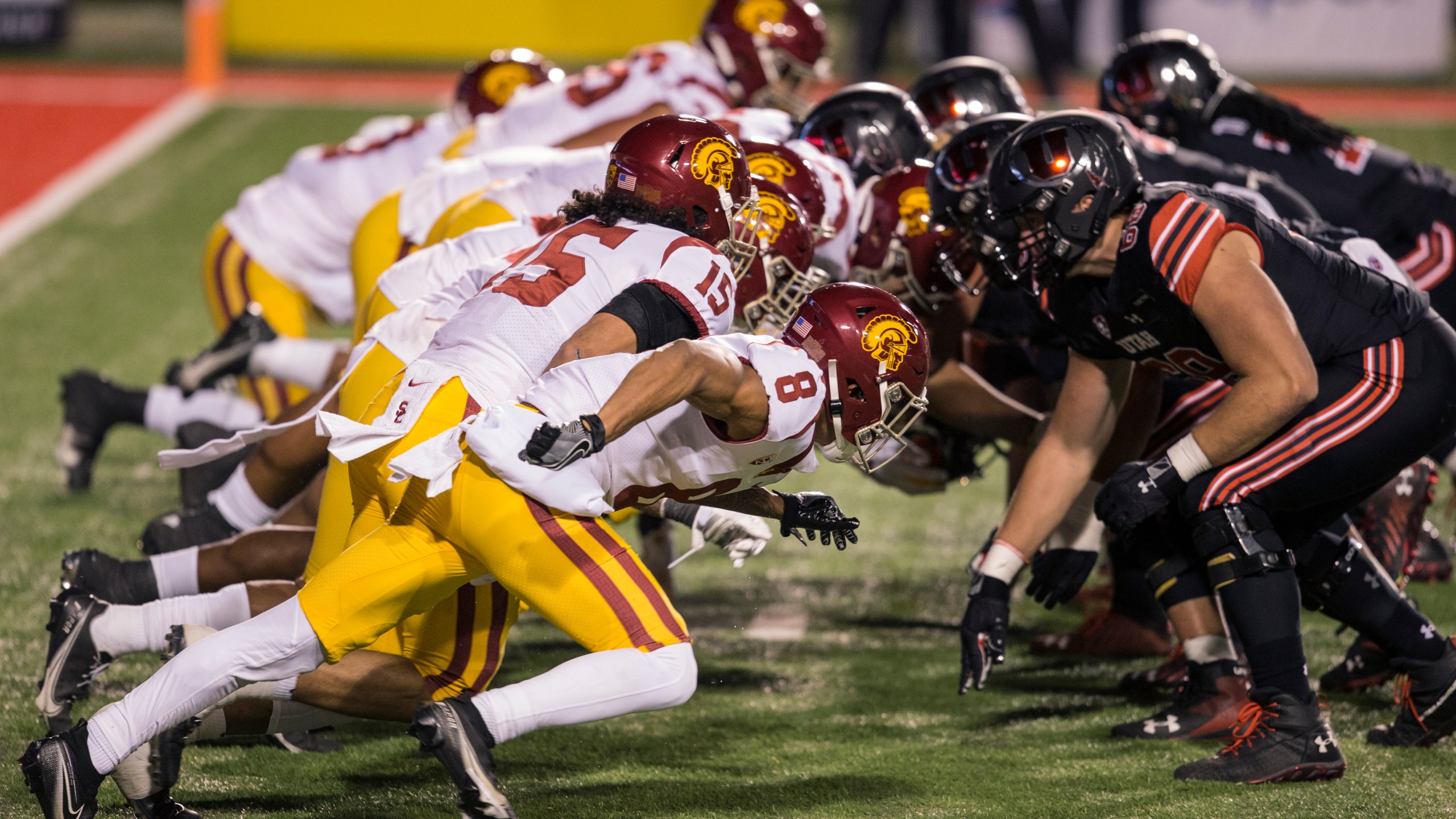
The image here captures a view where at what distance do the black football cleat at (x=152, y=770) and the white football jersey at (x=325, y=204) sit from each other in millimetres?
3190

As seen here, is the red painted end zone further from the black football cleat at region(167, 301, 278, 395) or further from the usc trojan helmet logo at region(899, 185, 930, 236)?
the usc trojan helmet logo at region(899, 185, 930, 236)

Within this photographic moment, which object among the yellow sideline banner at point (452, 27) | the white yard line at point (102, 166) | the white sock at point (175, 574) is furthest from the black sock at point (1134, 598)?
the yellow sideline banner at point (452, 27)

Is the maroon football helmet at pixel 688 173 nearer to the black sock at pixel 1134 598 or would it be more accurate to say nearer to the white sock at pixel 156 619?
the white sock at pixel 156 619

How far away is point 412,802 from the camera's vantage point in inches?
136

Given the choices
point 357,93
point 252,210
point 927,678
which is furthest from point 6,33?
point 927,678

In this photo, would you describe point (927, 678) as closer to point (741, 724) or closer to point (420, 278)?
point (741, 724)

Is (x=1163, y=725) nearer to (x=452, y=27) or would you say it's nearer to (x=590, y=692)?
(x=590, y=692)

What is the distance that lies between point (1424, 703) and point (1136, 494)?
2.95ft

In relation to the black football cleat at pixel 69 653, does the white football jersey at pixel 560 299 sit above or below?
above

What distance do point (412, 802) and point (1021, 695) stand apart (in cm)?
167

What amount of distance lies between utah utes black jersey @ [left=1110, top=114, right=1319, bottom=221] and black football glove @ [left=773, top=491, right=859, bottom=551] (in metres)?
1.74

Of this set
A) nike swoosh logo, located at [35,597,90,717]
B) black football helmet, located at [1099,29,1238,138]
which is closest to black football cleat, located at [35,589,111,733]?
nike swoosh logo, located at [35,597,90,717]

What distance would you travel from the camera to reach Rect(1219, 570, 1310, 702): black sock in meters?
3.65

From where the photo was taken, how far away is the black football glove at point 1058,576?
3.99 m
